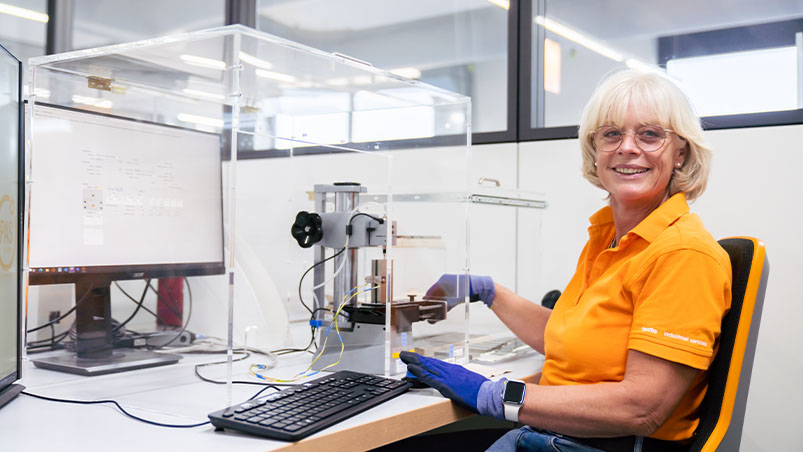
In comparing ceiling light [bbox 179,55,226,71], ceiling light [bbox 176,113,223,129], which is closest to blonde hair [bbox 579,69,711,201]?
ceiling light [bbox 179,55,226,71]

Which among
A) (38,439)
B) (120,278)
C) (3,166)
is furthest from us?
(120,278)

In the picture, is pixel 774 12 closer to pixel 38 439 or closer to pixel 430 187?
pixel 430 187

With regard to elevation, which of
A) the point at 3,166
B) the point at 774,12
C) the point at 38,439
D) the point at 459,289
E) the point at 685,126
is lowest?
the point at 38,439

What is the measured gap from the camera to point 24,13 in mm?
3826

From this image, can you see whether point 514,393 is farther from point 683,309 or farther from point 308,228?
point 308,228

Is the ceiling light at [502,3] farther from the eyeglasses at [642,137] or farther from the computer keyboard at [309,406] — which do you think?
the computer keyboard at [309,406]

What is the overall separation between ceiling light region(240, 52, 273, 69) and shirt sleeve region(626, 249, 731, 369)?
847 mm

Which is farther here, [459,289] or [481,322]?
[481,322]

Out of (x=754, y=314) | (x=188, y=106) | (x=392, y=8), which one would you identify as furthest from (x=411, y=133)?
(x=392, y=8)

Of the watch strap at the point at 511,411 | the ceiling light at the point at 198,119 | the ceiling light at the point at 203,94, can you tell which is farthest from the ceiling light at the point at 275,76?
the watch strap at the point at 511,411

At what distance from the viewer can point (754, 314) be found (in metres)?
1.20

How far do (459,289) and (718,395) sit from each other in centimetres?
69

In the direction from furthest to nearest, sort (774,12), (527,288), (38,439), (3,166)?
1. (527,288)
2. (774,12)
3. (3,166)
4. (38,439)

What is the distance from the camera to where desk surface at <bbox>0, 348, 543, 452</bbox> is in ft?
3.20
